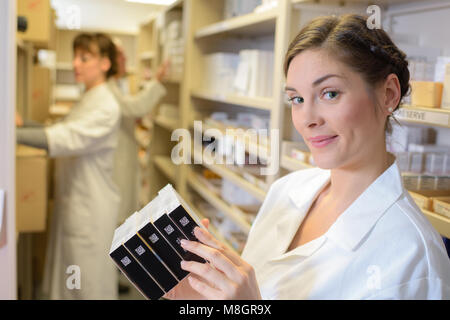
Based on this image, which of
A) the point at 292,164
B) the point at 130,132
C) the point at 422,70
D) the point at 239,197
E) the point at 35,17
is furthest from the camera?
the point at 130,132

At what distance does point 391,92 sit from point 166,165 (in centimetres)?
328

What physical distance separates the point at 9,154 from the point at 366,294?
3.42 ft

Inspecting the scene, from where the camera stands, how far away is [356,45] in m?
0.97

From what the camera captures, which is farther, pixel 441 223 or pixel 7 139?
pixel 7 139

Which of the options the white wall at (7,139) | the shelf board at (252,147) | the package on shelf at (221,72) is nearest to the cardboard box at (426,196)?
the shelf board at (252,147)

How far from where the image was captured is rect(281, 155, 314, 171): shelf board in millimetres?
1648

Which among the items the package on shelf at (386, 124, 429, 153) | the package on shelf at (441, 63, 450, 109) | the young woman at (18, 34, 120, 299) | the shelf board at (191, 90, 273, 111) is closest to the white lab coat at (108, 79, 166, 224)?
the young woman at (18, 34, 120, 299)

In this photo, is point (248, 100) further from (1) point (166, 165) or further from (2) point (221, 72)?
(1) point (166, 165)

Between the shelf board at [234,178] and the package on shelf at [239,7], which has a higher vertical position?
the package on shelf at [239,7]

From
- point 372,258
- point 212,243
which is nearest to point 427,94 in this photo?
point 372,258

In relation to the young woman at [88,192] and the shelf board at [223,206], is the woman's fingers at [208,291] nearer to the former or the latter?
the shelf board at [223,206]

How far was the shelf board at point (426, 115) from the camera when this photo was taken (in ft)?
3.67

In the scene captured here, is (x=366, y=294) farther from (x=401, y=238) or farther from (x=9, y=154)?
(x=9, y=154)
